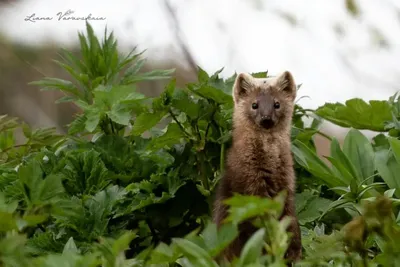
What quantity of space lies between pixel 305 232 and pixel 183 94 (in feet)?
2.32

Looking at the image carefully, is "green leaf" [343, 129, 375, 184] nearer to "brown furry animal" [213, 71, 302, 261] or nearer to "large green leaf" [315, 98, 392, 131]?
"large green leaf" [315, 98, 392, 131]

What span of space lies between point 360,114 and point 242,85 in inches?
23.4

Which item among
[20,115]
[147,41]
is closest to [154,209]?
[147,41]

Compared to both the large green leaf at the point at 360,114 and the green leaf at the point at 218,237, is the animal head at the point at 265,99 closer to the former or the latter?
the large green leaf at the point at 360,114

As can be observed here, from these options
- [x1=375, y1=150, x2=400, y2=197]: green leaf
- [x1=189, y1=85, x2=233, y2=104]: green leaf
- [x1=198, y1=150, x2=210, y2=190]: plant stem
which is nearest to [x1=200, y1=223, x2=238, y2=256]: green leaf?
[x1=189, y1=85, x2=233, y2=104]: green leaf

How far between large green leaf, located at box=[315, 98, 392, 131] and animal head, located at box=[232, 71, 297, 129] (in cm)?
21

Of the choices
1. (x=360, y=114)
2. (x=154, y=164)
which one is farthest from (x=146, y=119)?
(x=360, y=114)

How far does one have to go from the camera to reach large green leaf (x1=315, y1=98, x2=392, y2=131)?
12.2 ft

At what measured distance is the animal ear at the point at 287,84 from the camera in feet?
11.8

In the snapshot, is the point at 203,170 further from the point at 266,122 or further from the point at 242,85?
the point at 242,85

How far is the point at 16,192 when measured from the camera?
2.79 m

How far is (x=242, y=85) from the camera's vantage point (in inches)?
139

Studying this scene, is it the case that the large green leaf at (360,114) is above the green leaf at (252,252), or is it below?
below

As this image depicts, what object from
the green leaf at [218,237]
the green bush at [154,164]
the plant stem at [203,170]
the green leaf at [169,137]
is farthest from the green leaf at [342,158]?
the green leaf at [218,237]
